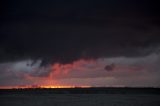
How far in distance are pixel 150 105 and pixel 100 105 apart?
37.9 feet

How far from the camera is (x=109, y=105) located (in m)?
81.9

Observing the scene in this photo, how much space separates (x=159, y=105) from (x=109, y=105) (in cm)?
1174

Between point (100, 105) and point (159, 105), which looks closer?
point (159, 105)

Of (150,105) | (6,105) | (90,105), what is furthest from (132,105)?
(6,105)

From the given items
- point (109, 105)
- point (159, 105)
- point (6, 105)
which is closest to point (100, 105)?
point (109, 105)

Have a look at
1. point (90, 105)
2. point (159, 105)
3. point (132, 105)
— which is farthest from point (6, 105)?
point (159, 105)

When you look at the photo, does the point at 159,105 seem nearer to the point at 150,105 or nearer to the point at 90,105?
the point at 150,105

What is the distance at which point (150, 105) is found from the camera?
254ft

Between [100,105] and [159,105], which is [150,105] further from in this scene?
[100,105]

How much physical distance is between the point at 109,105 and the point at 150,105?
9.54 metres

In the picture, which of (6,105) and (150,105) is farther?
(6,105)

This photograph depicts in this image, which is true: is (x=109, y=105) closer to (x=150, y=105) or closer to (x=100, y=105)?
(x=100, y=105)

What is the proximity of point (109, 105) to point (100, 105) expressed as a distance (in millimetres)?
2062

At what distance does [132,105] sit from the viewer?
264ft
